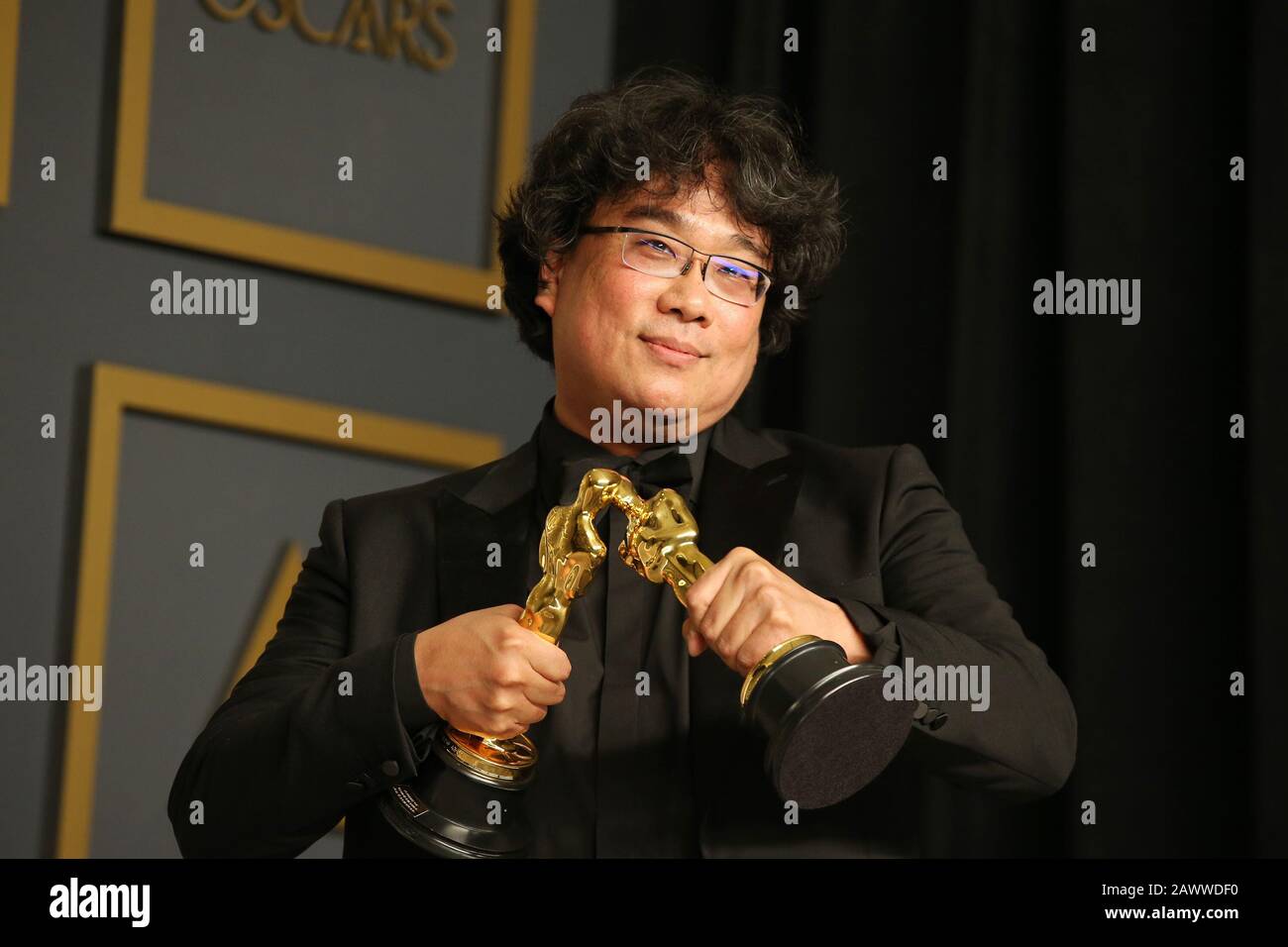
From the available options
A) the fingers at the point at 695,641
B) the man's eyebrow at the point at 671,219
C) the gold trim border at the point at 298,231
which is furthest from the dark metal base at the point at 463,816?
the gold trim border at the point at 298,231

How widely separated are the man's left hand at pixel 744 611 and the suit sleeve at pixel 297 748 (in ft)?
0.99

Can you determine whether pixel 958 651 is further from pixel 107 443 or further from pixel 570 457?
pixel 107 443

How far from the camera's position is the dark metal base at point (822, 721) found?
1.09m

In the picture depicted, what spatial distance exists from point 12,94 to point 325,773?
1.37 metres

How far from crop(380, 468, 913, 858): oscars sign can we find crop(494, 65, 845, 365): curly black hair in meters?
0.46

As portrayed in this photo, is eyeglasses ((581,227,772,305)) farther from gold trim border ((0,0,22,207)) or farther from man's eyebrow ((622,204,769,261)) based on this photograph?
gold trim border ((0,0,22,207))

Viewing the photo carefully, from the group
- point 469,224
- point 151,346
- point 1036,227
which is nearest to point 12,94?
point 151,346

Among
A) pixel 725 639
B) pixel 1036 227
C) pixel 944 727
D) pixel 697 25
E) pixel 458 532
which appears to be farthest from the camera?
pixel 697 25

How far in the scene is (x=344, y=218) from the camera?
265cm

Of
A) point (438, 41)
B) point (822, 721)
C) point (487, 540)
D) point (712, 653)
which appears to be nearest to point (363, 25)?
point (438, 41)

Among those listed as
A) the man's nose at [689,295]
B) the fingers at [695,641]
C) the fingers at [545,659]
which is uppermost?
the man's nose at [689,295]

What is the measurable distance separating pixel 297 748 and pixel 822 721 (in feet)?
1.73

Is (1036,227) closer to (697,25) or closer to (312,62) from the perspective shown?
(697,25)

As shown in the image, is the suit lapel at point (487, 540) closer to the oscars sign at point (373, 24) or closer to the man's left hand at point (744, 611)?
the man's left hand at point (744, 611)
